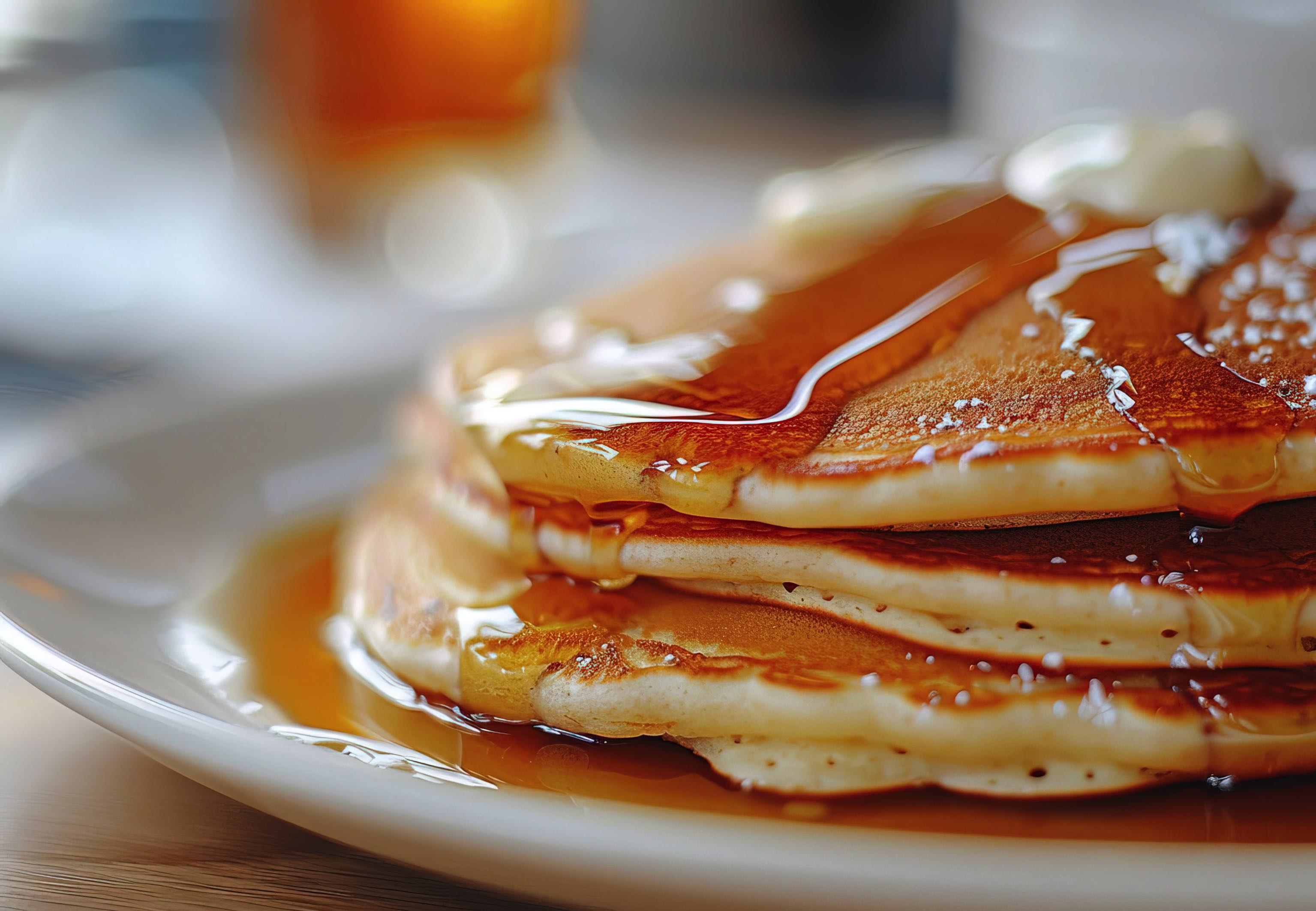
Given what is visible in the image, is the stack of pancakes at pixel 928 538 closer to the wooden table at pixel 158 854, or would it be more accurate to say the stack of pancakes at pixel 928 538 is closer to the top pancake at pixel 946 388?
the top pancake at pixel 946 388

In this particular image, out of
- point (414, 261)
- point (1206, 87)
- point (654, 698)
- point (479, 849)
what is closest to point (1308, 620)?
point (654, 698)

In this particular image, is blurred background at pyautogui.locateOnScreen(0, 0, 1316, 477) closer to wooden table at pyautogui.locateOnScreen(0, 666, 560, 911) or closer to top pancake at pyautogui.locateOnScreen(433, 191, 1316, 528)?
top pancake at pyautogui.locateOnScreen(433, 191, 1316, 528)

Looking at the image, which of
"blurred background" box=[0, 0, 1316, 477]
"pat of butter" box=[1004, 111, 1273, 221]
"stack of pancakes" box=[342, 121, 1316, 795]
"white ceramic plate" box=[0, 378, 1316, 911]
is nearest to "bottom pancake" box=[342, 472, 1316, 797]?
"stack of pancakes" box=[342, 121, 1316, 795]

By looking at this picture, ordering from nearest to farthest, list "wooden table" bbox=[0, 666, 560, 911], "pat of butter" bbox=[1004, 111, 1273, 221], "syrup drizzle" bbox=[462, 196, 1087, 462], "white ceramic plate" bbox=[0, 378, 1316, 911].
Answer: "white ceramic plate" bbox=[0, 378, 1316, 911] < "wooden table" bbox=[0, 666, 560, 911] < "syrup drizzle" bbox=[462, 196, 1087, 462] < "pat of butter" bbox=[1004, 111, 1273, 221]

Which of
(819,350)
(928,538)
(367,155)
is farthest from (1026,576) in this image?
(367,155)

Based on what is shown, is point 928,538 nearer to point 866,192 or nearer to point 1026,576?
point 1026,576
